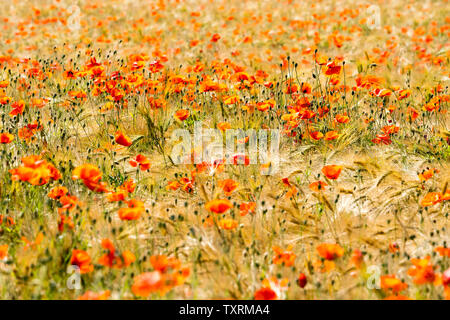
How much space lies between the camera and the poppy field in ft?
6.10

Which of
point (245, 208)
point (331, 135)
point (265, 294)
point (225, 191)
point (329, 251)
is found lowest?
point (265, 294)

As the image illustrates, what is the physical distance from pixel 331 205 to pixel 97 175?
45.5 inches

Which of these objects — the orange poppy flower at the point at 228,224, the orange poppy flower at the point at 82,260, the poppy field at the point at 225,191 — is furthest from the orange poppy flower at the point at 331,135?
the orange poppy flower at the point at 82,260

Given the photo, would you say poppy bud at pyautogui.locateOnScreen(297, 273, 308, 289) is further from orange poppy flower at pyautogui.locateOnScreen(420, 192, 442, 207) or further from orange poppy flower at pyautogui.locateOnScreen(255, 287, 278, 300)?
orange poppy flower at pyautogui.locateOnScreen(420, 192, 442, 207)

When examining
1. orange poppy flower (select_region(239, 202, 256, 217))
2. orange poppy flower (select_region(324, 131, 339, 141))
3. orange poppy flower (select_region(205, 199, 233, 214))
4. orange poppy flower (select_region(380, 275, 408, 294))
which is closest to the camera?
orange poppy flower (select_region(380, 275, 408, 294))

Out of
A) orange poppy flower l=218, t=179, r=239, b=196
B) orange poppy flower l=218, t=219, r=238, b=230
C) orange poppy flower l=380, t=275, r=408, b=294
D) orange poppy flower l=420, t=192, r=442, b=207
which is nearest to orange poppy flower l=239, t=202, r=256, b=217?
orange poppy flower l=218, t=179, r=239, b=196

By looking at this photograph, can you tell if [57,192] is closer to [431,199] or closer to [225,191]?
[225,191]

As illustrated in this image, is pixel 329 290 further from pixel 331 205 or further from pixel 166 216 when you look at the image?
pixel 166 216

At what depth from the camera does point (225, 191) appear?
91.9 inches

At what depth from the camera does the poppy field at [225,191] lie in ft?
6.10

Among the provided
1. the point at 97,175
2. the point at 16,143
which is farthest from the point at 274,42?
the point at 97,175

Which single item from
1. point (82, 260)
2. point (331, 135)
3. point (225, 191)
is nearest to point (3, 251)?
point (82, 260)

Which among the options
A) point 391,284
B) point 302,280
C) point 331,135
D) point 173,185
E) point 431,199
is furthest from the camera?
point 331,135

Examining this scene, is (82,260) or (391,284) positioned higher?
(82,260)
